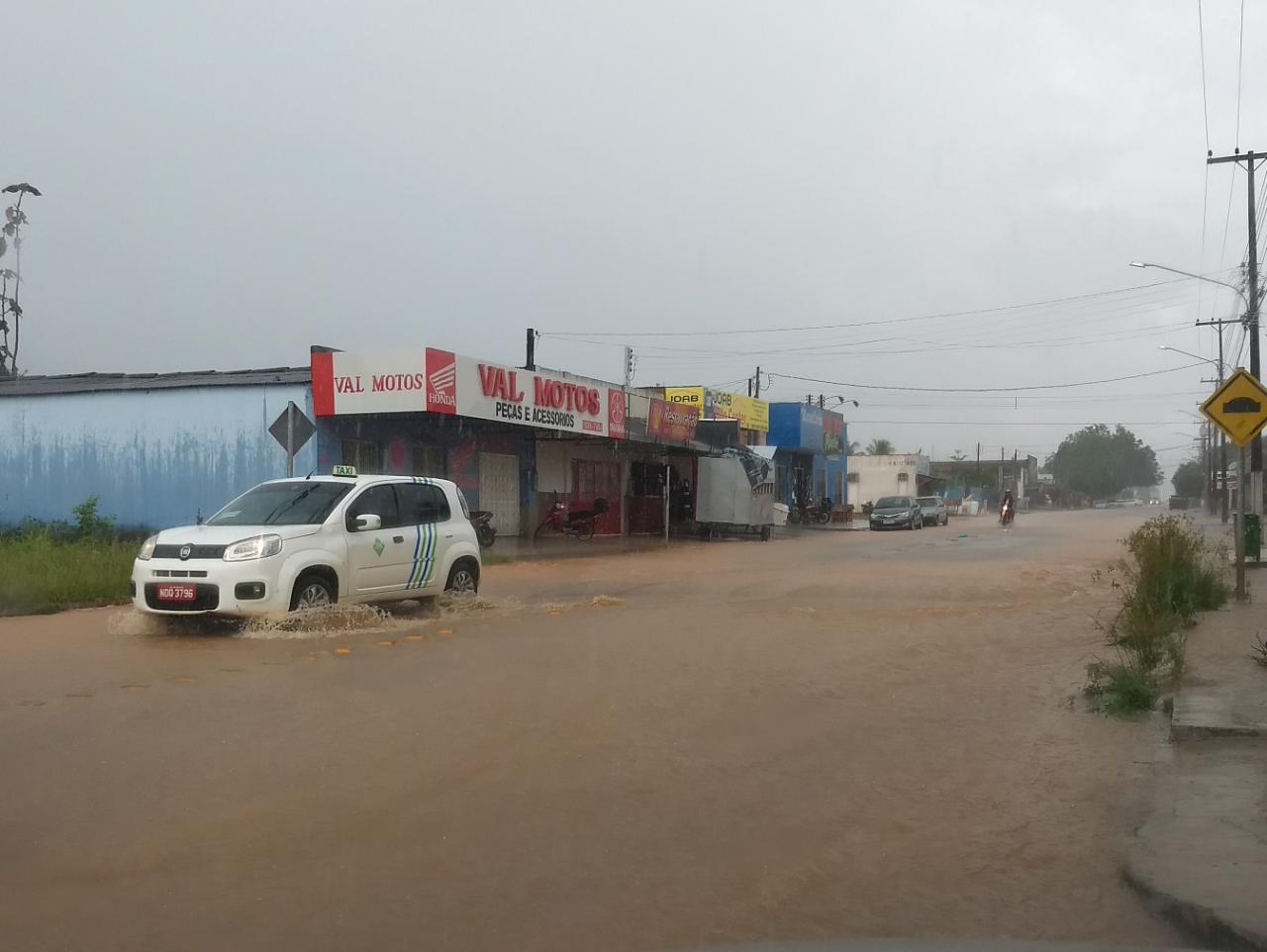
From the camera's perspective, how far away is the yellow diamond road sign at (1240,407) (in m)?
14.6

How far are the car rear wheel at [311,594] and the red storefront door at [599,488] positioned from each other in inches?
816

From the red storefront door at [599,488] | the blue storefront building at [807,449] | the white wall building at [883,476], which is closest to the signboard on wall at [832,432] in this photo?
the blue storefront building at [807,449]

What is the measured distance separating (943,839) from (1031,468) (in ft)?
459

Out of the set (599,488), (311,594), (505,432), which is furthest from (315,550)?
(599,488)

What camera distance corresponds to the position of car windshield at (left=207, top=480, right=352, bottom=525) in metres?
12.5

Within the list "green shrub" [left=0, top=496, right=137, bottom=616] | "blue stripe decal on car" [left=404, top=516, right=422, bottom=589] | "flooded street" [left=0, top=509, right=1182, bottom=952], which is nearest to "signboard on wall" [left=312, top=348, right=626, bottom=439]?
"green shrub" [left=0, top=496, right=137, bottom=616]

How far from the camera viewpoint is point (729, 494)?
35.7 meters

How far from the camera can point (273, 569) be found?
1168 cm

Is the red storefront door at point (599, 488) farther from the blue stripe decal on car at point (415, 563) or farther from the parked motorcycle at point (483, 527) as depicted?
the blue stripe decal on car at point (415, 563)

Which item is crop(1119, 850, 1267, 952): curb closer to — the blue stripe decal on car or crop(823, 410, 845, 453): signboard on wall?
the blue stripe decal on car

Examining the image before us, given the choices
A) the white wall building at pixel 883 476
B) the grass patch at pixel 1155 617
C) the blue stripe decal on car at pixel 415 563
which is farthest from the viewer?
the white wall building at pixel 883 476

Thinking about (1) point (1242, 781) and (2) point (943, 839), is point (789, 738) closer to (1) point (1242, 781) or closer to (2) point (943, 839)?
(2) point (943, 839)

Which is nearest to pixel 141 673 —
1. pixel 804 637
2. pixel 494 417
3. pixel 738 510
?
pixel 804 637

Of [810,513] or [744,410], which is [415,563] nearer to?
[810,513]
